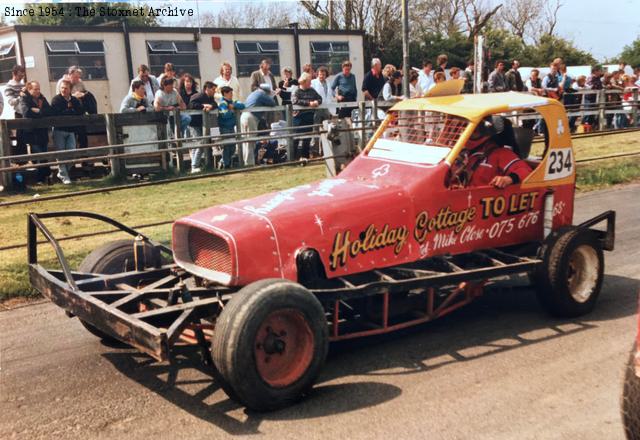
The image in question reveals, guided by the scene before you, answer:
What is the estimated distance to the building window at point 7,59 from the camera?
19.1 metres

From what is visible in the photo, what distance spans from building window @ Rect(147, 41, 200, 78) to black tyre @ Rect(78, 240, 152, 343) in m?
15.7

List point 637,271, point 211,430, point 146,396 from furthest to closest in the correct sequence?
point 637,271 < point 146,396 < point 211,430

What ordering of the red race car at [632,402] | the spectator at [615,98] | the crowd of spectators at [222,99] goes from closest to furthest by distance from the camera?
the red race car at [632,402] < the crowd of spectators at [222,99] < the spectator at [615,98]

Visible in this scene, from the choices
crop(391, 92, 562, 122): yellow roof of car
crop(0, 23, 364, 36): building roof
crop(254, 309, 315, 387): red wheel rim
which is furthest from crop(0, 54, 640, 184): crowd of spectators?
crop(254, 309, 315, 387): red wheel rim

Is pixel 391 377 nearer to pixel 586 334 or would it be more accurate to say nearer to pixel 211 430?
pixel 211 430

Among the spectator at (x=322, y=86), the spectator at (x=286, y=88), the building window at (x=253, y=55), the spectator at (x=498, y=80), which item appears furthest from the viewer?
the building window at (x=253, y=55)

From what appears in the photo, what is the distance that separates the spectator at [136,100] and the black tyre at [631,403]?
1146 cm

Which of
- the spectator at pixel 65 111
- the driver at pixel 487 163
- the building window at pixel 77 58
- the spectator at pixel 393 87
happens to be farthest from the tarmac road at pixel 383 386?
the building window at pixel 77 58

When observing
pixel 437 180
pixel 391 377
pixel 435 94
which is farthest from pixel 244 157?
pixel 391 377

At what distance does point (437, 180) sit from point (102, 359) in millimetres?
2817

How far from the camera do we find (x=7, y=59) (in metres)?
19.3

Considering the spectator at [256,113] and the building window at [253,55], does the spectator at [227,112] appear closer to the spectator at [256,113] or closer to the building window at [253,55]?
the spectator at [256,113]

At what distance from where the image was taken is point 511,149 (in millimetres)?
6469

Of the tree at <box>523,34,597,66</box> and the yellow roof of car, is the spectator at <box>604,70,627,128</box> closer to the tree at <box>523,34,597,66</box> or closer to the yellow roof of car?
the yellow roof of car
